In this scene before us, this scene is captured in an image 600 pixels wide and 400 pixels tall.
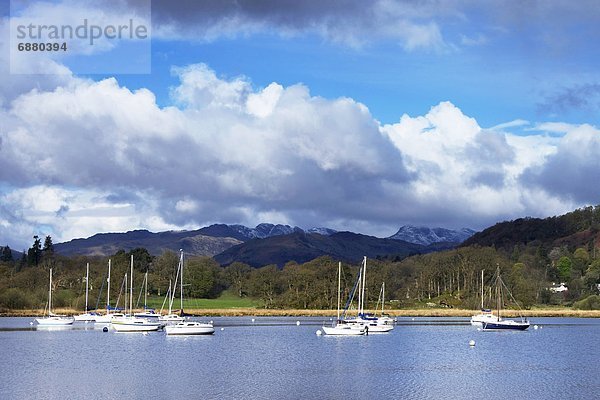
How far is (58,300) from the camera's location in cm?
16075

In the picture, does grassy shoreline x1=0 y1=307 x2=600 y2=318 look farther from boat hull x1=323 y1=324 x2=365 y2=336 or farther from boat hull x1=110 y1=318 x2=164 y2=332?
boat hull x1=323 y1=324 x2=365 y2=336

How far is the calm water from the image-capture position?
51.1 metres

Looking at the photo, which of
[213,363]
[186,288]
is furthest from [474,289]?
[213,363]

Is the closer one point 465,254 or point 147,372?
point 147,372

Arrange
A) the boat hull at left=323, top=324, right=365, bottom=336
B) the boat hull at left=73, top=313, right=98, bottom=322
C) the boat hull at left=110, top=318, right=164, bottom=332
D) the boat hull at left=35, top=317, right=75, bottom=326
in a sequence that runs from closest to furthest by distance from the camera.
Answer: the boat hull at left=323, top=324, right=365, bottom=336, the boat hull at left=110, top=318, right=164, bottom=332, the boat hull at left=35, top=317, right=75, bottom=326, the boat hull at left=73, top=313, right=98, bottom=322

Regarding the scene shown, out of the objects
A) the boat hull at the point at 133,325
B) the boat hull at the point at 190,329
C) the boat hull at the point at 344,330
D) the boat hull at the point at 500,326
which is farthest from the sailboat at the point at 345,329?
the boat hull at the point at 133,325

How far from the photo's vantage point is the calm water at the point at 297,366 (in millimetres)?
51062

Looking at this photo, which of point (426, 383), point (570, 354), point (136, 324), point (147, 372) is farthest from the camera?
point (136, 324)

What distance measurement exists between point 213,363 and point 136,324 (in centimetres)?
4505

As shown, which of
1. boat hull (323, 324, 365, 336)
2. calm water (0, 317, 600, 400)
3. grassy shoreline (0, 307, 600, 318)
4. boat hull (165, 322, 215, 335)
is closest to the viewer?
calm water (0, 317, 600, 400)

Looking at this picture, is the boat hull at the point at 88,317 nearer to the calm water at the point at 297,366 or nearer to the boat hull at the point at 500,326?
the calm water at the point at 297,366

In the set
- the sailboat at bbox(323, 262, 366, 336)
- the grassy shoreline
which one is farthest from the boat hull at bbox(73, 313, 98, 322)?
the sailboat at bbox(323, 262, 366, 336)

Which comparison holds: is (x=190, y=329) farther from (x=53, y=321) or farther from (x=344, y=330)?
(x=53, y=321)

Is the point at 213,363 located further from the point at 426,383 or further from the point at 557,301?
the point at 557,301
